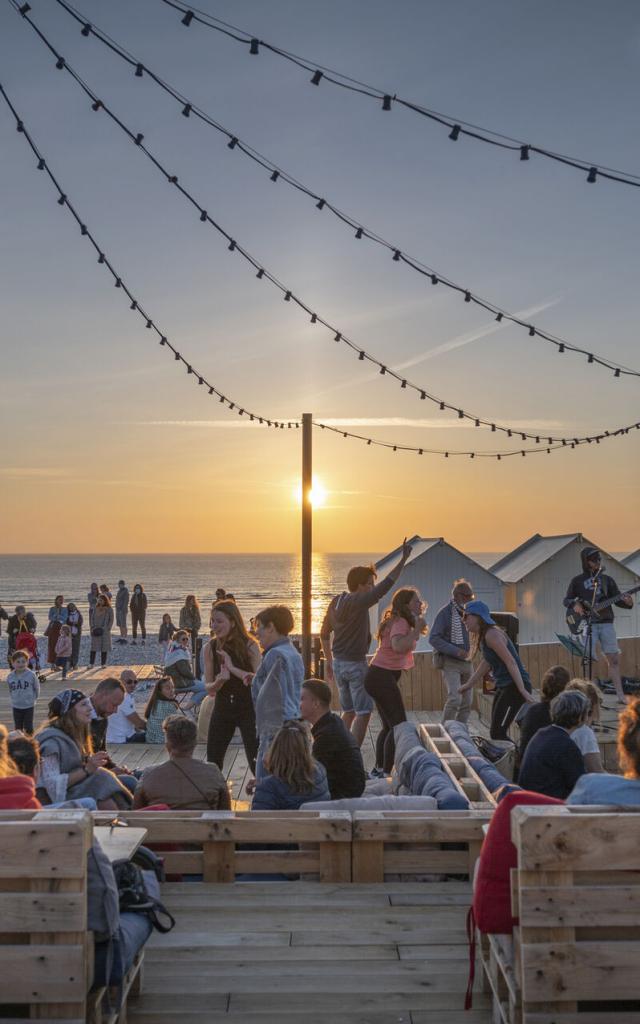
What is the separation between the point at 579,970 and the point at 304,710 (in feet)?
8.66

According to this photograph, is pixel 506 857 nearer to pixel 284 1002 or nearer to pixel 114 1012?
pixel 284 1002

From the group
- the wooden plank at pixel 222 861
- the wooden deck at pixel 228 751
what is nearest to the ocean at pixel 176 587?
the wooden deck at pixel 228 751

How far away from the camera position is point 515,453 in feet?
45.1

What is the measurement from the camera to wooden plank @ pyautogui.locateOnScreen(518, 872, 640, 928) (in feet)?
9.39

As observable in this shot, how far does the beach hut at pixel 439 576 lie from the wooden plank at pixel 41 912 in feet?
65.9

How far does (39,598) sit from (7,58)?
85549 mm

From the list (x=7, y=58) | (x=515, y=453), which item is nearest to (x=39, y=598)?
(x=515, y=453)

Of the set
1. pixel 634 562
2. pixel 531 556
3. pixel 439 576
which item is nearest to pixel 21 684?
pixel 439 576

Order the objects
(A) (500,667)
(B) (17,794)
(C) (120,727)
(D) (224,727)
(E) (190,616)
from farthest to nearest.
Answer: (E) (190,616) → (C) (120,727) → (A) (500,667) → (D) (224,727) → (B) (17,794)

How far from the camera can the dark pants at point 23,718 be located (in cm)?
1001

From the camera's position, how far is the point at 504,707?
291 inches

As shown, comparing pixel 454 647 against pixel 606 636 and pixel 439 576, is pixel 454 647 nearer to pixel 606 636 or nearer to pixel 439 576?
pixel 606 636

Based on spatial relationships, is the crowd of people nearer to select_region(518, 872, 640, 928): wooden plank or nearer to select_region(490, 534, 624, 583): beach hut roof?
select_region(518, 872, 640, 928): wooden plank

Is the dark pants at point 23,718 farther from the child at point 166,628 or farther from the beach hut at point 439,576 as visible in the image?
the beach hut at point 439,576
